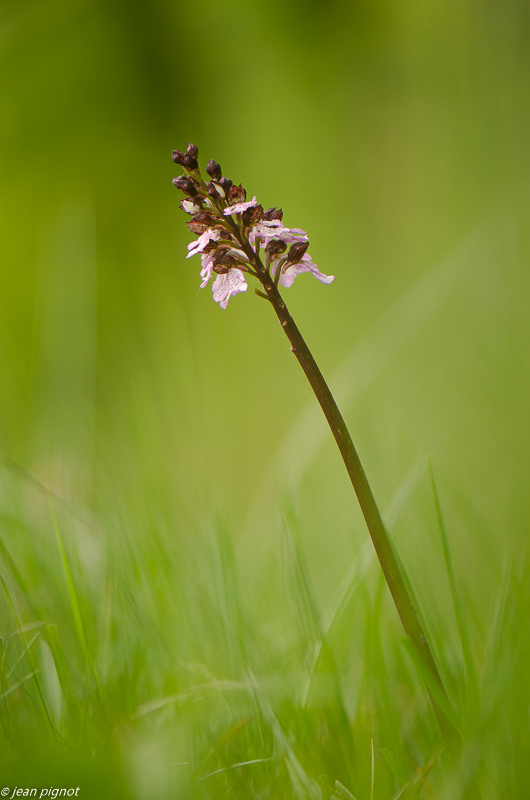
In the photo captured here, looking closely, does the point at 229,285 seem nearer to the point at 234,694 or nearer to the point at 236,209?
the point at 236,209

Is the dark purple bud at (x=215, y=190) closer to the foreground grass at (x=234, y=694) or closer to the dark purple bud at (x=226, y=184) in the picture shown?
the dark purple bud at (x=226, y=184)

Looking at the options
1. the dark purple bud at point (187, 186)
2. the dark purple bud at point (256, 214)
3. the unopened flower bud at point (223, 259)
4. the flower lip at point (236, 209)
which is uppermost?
the dark purple bud at point (187, 186)

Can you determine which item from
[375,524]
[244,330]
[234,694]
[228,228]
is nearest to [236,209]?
[228,228]

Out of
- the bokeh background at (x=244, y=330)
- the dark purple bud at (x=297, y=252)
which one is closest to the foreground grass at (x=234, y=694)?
the bokeh background at (x=244, y=330)

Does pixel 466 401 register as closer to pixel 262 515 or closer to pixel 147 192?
pixel 262 515

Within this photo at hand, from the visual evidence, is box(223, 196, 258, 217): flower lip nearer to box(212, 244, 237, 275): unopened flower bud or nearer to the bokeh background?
box(212, 244, 237, 275): unopened flower bud

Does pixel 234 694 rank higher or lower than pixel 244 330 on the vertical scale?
lower

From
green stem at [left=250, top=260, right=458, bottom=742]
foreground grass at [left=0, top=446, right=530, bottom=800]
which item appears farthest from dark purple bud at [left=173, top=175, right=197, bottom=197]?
foreground grass at [left=0, top=446, right=530, bottom=800]
